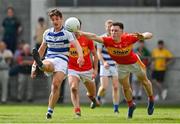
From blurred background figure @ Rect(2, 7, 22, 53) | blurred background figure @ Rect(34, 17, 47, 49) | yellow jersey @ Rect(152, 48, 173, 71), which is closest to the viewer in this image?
yellow jersey @ Rect(152, 48, 173, 71)

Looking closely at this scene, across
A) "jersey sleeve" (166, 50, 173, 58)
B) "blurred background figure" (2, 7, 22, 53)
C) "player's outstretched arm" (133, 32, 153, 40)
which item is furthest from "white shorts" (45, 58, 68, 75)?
"blurred background figure" (2, 7, 22, 53)

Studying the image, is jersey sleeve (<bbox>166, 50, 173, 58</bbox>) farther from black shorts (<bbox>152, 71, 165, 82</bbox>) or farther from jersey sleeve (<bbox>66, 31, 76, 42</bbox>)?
jersey sleeve (<bbox>66, 31, 76, 42</bbox>)

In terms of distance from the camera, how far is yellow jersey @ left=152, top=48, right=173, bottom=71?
29531 mm

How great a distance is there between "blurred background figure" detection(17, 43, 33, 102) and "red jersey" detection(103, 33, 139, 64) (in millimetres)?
10851

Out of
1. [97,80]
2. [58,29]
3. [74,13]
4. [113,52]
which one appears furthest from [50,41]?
[74,13]

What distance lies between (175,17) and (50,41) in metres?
13.3

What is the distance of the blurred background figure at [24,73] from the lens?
29406mm

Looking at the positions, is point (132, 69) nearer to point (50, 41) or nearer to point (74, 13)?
point (50, 41)

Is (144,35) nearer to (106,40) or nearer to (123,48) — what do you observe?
(123,48)

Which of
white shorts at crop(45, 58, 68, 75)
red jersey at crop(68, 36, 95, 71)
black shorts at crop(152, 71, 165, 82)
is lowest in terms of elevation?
black shorts at crop(152, 71, 165, 82)

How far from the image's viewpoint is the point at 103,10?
30891mm

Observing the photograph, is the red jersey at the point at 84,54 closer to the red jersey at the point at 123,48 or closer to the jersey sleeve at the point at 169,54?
the red jersey at the point at 123,48

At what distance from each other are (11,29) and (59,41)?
509 inches

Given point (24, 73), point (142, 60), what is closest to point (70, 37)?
point (142, 60)
